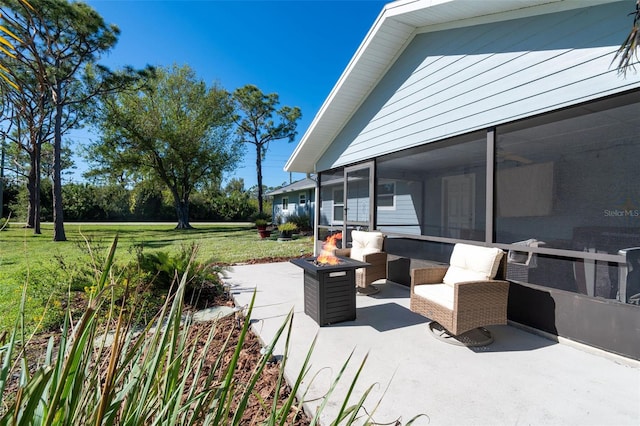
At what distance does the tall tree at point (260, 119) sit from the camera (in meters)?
26.8

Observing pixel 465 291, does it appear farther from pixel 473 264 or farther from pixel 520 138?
pixel 520 138

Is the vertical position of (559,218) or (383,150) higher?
(383,150)

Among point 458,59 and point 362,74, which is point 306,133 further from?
point 458,59

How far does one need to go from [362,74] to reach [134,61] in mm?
13413

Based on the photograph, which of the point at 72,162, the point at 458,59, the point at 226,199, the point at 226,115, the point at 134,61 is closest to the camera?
the point at 458,59

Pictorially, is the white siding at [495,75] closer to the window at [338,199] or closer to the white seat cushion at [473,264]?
the white seat cushion at [473,264]

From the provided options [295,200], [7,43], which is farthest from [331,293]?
[295,200]

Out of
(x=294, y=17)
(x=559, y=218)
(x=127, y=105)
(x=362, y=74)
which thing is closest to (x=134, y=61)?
(x=127, y=105)

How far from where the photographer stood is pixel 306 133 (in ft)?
25.0

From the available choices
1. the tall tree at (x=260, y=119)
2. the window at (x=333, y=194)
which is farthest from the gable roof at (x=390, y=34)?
the tall tree at (x=260, y=119)

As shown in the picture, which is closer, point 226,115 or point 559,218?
point 559,218

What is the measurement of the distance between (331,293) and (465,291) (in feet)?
4.91

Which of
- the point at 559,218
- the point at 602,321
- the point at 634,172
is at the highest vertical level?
the point at 634,172

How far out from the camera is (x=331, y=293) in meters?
3.71
